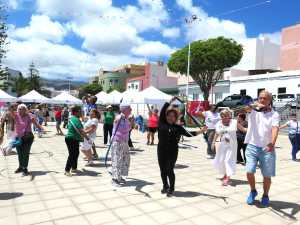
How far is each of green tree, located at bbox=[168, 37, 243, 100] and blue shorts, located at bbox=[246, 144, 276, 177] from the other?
110 ft

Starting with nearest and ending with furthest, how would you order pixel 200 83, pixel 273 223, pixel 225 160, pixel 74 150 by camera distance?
pixel 273 223, pixel 225 160, pixel 74 150, pixel 200 83

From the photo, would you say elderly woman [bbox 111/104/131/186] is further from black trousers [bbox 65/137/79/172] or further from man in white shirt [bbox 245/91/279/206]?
man in white shirt [bbox 245/91/279/206]

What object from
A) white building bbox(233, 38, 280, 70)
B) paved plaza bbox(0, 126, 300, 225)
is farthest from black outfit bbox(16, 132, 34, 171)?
white building bbox(233, 38, 280, 70)

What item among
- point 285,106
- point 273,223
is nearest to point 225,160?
point 273,223

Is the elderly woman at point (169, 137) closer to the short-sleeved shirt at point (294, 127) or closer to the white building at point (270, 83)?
the short-sleeved shirt at point (294, 127)

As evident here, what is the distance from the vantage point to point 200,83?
40.2 metres

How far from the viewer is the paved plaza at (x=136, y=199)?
15.0 feet

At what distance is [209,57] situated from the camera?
3759 cm

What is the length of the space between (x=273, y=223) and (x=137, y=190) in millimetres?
2460

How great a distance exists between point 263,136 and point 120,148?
266 centimetres

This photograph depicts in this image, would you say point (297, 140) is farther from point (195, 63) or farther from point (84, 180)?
point (195, 63)

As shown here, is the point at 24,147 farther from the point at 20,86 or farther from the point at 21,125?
the point at 20,86

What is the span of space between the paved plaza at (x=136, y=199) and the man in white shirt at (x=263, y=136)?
2.21 feet

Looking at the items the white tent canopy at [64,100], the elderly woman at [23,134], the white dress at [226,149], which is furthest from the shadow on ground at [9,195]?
the white tent canopy at [64,100]
